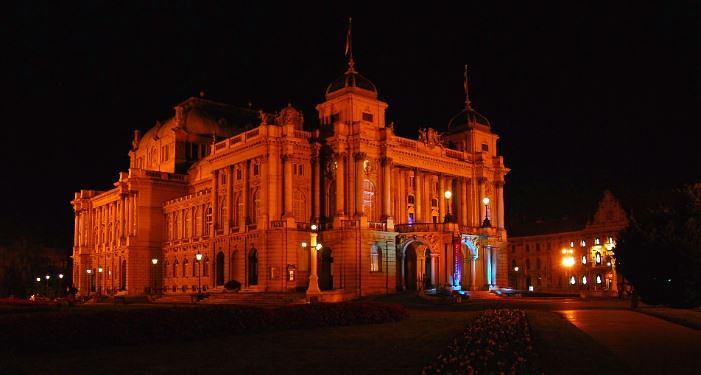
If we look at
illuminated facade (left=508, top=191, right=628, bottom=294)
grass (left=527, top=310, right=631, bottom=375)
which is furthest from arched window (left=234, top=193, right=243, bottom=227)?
grass (left=527, top=310, right=631, bottom=375)

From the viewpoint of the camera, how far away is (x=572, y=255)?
11538 centimetres

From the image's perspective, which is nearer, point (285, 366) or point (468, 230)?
point (285, 366)

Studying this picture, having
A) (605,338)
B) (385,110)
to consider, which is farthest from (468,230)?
(605,338)

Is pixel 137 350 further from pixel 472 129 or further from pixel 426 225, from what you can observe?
pixel 472 129

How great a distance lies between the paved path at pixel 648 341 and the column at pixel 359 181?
4284 centimetres

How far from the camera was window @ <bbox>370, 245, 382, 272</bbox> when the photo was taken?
83.2 meters

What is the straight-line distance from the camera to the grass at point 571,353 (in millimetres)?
20203

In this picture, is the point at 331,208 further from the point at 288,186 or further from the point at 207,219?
the point at 207,219

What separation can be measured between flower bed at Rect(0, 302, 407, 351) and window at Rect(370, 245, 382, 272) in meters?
45.0

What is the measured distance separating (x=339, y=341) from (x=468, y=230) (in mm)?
66977

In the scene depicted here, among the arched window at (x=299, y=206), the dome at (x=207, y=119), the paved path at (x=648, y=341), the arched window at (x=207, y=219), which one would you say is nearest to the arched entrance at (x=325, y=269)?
the arched window at (x=299, y=206)

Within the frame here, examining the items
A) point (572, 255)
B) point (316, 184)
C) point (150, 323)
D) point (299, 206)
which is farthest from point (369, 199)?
point (150, 323)

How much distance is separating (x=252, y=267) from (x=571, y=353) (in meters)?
66.2

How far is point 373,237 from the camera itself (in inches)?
3275
